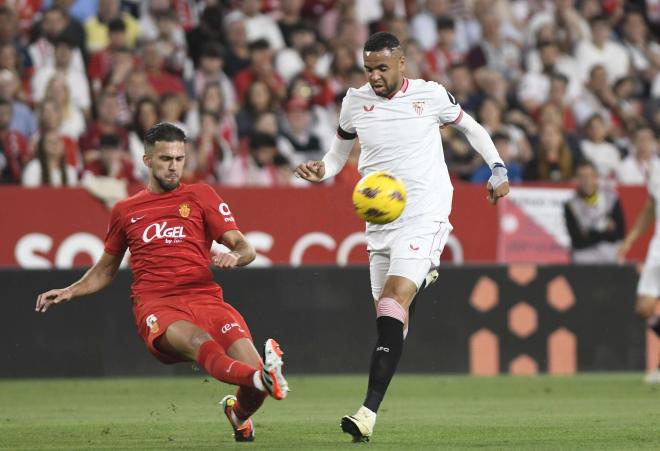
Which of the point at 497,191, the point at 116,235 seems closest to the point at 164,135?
the point at 116,235

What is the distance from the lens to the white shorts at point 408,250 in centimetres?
912

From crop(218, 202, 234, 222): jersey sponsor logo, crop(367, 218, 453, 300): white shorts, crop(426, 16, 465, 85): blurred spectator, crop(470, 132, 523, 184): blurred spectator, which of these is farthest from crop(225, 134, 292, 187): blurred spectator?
crop(218, 202, 234, 222): jersey sponsor logo

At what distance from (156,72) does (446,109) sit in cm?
913

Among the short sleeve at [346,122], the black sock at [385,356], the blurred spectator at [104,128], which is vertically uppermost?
the short sleeve at [346,122]

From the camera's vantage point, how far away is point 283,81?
19.1m

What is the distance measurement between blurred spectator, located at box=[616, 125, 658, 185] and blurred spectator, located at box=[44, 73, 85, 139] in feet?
21.8

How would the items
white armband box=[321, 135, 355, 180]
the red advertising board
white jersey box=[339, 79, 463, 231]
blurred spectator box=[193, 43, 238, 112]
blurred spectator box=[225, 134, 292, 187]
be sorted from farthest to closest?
blurred spectator box=[193, 43, 238, 112] < blurred spectator box=[225, 134, 292, 187] < the red advertising board < white armband box=[321, 135, 355, 180] < white jersey box=[339, 79, 463, 231]

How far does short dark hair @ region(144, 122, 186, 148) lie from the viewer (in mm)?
8812

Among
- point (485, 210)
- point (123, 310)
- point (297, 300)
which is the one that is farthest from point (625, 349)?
point (123, 310)

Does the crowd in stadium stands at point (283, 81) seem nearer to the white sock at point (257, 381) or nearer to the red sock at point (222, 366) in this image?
the red sock at point (222, 366)

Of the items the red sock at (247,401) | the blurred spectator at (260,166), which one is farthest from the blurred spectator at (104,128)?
the red sock at (247,401)

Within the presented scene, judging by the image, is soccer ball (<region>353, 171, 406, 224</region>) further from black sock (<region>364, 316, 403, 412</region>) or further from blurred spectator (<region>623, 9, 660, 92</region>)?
blurred spectator (<region>623, 9, 660, 92</region>)

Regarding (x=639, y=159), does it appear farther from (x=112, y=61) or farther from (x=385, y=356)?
(x=385, y=356)

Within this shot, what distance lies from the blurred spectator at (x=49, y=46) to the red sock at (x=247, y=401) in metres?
9.68
